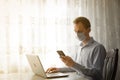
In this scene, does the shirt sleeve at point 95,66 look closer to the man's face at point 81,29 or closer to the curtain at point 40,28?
the man's face at point 81,29

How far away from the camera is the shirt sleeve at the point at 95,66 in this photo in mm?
2064

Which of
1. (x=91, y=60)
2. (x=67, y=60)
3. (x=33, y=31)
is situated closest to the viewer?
(x=67, y=60)

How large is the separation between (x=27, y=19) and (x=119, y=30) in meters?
1.58

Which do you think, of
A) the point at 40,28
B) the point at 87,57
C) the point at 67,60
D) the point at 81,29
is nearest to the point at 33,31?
the point at 40,28

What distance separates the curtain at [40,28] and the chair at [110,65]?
82 centimetres

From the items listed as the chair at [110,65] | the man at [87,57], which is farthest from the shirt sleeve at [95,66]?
the chair at [110,65]

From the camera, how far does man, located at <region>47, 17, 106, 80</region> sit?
2.07 metres

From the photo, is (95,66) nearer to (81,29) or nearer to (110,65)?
(110,65)

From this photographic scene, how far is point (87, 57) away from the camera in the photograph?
2320mm

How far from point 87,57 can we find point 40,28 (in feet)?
2.95

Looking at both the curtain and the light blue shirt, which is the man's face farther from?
the curtain

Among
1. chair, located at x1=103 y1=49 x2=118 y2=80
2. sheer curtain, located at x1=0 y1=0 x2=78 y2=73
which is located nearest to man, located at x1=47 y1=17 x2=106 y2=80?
chair, located at x1=103 y1=49 x2=118 y2=80

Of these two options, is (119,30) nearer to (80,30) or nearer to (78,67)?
(80,30)

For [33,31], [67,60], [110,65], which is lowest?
[110,65]
